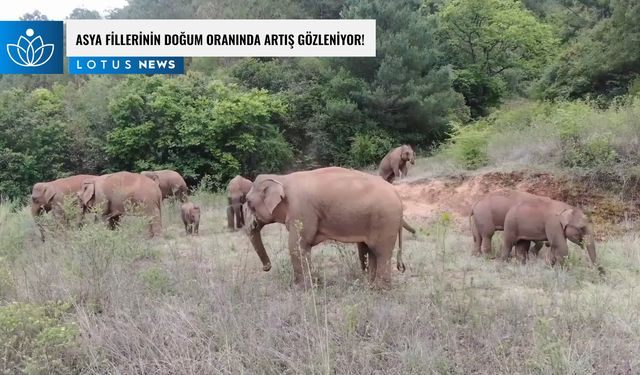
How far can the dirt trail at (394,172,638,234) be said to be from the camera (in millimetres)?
13297

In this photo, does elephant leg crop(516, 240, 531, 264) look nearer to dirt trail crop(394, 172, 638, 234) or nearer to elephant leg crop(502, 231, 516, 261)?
elephant leg crop(502, 231, 516, 261)

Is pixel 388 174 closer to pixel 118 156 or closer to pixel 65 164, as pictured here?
pixel 118 156

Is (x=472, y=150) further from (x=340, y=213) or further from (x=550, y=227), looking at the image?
(x=340, y=213)

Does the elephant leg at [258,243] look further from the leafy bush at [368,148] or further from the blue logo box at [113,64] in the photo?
the leafy bush at [368,148]

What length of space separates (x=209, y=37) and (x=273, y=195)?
6491mm

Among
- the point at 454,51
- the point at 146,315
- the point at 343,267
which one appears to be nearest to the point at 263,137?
the point at 454,51

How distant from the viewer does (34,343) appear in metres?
4.96

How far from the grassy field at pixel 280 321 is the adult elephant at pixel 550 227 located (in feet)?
3.72

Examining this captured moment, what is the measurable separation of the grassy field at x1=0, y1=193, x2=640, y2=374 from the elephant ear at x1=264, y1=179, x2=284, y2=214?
93 centimetres

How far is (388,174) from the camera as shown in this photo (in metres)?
19.5

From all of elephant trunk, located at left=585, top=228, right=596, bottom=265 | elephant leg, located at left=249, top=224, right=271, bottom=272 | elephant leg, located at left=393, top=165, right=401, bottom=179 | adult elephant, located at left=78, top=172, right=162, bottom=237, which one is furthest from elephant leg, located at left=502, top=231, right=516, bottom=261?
elephant leg, located at left=393, top=165, right=401, bottom=179

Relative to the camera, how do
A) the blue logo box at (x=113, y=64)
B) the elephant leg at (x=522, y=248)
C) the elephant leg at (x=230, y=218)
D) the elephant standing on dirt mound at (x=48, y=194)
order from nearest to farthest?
the elephant leg at (x=522, y=248) → the elephant standing on dirt mound at (x=48, y=194) → the blue logo box at (x=113, y=64) → the elephant leg at (x=230, y=218)

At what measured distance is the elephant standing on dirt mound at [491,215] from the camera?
10.3m

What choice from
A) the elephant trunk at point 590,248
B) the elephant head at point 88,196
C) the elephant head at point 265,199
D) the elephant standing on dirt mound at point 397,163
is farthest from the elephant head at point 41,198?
the elephant trunk at point 590,248
